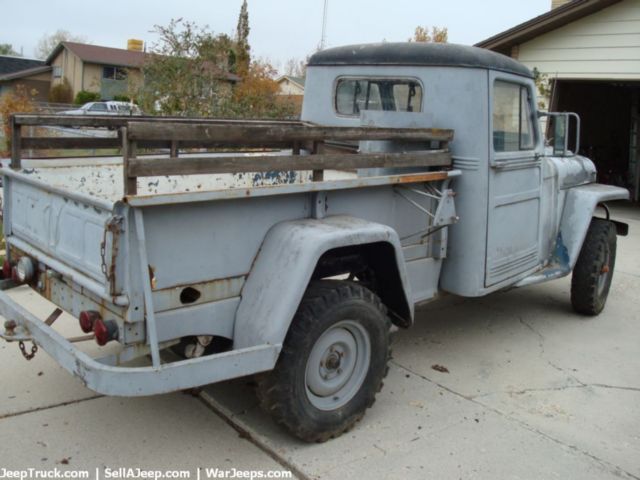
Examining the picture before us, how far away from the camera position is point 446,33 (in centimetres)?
3438

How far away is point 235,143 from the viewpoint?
371 centimetres

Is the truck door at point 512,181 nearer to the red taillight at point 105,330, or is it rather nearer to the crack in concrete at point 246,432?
the crack in concrete at point 246,432

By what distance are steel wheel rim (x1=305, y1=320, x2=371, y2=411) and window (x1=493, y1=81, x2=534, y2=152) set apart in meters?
1.78

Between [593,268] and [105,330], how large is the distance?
4348 mm

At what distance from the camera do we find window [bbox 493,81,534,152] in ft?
15.4

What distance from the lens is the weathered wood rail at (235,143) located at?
2.94m

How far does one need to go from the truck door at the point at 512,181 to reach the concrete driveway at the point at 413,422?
2.46ft

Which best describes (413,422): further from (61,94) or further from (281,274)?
(61,94)

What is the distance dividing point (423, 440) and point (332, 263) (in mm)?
1120

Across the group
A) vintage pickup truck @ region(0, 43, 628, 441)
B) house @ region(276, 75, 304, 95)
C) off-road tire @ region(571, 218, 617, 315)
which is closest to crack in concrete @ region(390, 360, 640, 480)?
vintage pickup truck @ region(0, 43, 628, 441)

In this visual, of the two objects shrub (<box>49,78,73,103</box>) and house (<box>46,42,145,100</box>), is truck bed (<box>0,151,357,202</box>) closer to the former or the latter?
house (<box>46,42,145,100</box>)

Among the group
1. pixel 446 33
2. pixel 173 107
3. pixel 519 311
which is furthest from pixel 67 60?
pixel 519 311

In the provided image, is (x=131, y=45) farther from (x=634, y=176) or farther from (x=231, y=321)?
(x=231, y=321)

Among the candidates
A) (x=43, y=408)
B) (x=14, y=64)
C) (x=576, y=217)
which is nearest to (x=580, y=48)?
(x=576, y=217)
